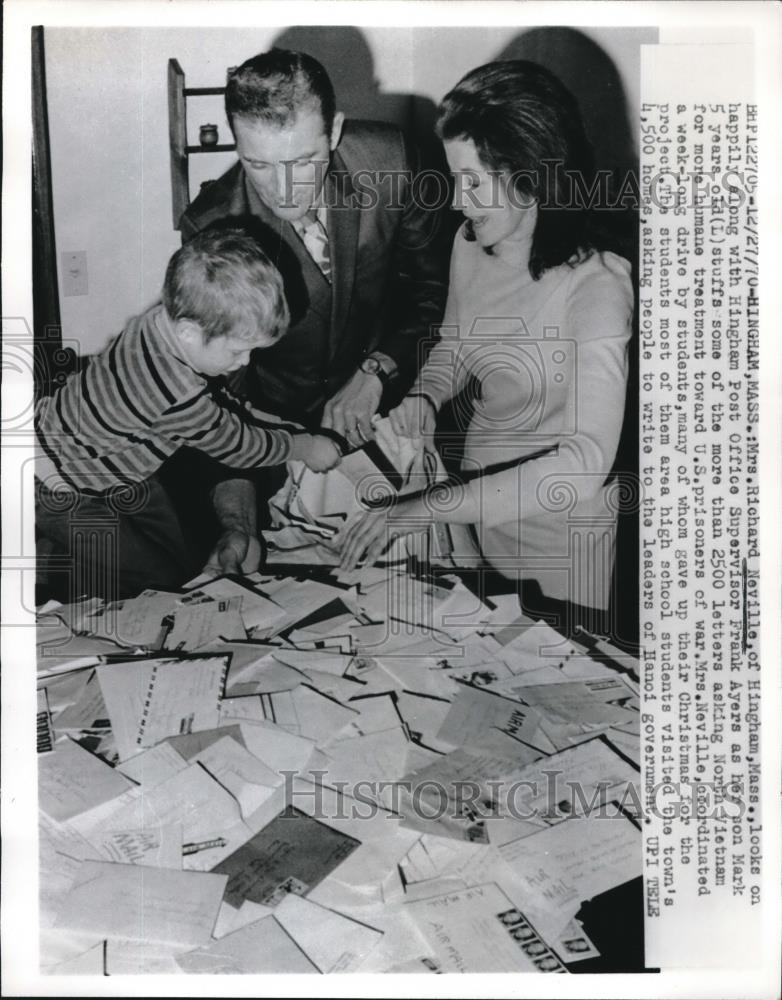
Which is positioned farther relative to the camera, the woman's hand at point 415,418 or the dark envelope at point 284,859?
the woman's hand at point 415,418

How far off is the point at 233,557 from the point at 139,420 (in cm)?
33

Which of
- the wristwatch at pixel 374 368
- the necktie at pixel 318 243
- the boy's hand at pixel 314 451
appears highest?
the necktie at pixel 318 243

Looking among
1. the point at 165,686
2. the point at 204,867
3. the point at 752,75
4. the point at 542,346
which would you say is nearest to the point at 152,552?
the point at 165,686

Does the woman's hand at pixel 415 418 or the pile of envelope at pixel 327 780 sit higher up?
the woman's hand at pixel 415 418

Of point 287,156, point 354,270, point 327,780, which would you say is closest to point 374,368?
point 354,270

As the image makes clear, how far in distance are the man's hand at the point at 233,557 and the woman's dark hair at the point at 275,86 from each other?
0.82 metres

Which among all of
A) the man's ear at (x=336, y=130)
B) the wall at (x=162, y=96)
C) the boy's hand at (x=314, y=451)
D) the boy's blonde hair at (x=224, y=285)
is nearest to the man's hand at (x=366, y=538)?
the boy's hand at (x=314, y=451)

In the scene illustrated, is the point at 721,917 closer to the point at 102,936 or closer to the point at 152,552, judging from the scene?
the point at 102,936

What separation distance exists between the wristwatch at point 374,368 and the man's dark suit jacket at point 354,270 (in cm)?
1

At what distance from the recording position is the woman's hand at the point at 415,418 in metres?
1.93

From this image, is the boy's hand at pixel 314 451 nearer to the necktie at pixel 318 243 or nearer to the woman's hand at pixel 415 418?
the woman's hand at pixel 415 418
